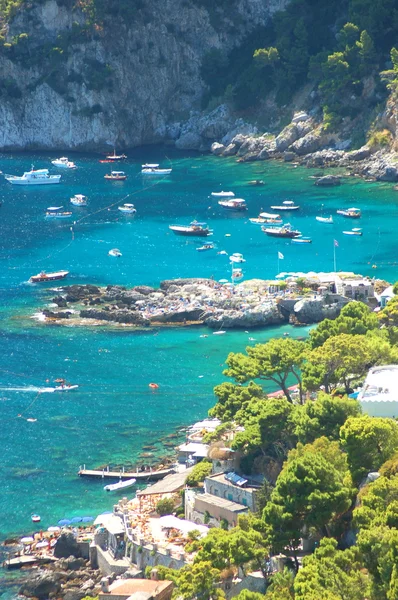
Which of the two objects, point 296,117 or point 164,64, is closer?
point 296,117

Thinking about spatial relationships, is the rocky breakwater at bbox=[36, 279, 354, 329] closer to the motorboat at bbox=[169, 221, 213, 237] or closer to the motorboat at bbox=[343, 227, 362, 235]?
the motorboat at bbox=[169, 221, 213, 237]

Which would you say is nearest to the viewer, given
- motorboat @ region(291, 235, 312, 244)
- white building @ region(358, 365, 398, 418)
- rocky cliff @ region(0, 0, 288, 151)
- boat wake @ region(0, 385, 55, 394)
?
white building @ region(358, 365, 398, 418)

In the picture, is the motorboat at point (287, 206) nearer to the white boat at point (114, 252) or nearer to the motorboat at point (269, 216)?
the motorboat at point (269, 216)

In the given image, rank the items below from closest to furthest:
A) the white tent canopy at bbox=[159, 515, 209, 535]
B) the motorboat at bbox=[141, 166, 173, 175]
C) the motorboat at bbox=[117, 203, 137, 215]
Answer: the white tent canopy at bbox=[159, 515, 209, 535] < the motorboat at bbox=[117, 203, 137, 215] < the motorboat at bbox=[141, 166, 173, 175]

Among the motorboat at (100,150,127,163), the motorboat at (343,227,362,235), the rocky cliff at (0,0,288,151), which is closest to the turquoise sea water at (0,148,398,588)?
the motorboat at (343,227,362,235)

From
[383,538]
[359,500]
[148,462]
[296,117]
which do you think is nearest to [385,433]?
[359,500]

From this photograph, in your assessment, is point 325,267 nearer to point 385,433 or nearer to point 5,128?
point 385,433

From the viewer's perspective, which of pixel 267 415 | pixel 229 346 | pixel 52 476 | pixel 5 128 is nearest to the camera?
pixel 267 415
